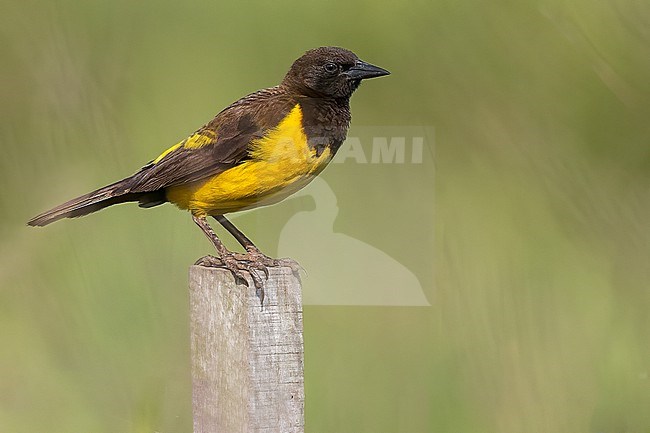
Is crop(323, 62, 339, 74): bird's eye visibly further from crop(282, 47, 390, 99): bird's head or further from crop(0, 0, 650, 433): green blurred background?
crop(0, 0, 650, 433): green blurred background

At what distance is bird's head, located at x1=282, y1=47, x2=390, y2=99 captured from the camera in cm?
229

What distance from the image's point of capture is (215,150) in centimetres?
217

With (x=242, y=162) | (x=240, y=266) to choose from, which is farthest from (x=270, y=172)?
(x=240, y=266)

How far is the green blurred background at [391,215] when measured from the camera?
2559 mm

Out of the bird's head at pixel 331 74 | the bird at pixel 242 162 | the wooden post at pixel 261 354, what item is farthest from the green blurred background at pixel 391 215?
the wooden post at pixel 261 354

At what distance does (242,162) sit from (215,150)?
63 mm

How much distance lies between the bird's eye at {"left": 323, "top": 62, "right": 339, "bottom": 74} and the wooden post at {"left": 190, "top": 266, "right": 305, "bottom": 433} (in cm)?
75

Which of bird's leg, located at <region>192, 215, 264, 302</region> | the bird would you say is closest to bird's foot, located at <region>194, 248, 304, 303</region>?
bird's leg, located at <region>192, 215, 264, 302</region>

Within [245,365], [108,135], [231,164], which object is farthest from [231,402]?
[108,135]

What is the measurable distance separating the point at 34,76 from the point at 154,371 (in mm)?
1195

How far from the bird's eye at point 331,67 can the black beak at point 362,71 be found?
0.03m

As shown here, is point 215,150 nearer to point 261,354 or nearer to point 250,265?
point 250,265

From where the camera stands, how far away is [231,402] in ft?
5.51

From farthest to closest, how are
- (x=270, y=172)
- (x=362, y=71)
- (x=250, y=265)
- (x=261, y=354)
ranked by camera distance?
1. (x=362, y=71)
2. (x=270, y=172)
3. (x=250, y=265)
4. (x=261, y=354)
